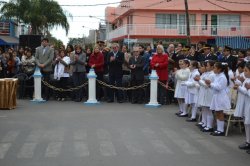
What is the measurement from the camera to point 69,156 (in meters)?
9.05

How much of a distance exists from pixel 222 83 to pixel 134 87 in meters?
6.85

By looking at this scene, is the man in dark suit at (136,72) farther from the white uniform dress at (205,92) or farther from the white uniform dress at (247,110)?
the white uniform dress at (247,110)

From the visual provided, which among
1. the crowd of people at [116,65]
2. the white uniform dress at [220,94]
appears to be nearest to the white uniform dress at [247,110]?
the white uniform dress at [220,94]

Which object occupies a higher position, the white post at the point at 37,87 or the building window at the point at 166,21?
the building window at the point at 166,21

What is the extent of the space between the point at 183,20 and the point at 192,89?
1710 inches

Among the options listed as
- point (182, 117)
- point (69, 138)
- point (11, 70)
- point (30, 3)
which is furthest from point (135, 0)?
point (69, 138)

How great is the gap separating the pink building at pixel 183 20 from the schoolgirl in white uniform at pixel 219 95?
142ft

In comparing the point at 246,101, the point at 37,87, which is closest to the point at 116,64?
the point at 37,87

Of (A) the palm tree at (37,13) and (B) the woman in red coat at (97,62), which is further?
(A) the palm tree at (37,13)

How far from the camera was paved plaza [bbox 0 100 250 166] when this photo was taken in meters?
8.80

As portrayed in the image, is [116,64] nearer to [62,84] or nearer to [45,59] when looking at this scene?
[62,84]

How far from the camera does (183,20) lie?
184ft

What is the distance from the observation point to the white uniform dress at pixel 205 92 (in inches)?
472

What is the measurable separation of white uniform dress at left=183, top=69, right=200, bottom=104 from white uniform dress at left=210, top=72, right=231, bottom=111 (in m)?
1.80
